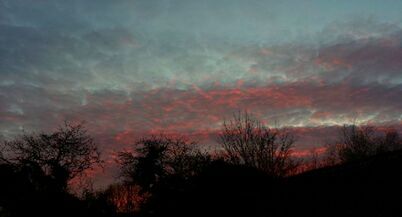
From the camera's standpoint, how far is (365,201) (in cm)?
1005

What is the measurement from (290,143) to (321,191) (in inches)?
859

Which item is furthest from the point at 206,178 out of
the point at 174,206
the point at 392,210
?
the point at 392,210

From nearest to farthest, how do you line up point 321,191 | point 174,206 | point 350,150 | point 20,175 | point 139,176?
point 321,191 < point 174,206 < point 20,175 < point 139,176 < point 350,150

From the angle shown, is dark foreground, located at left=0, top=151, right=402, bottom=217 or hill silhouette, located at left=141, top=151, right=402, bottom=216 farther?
dark foreground, located at left=0, top=151, right=402, bottom=217

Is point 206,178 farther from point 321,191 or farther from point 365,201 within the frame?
point 365,201

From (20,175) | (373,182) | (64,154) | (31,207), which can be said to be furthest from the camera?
(64,154)

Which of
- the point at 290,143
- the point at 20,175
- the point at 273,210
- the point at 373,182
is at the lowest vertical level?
the point at 273,210

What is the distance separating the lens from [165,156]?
145 ft

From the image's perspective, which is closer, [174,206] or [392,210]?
[392,210]

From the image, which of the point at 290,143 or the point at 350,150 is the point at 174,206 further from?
the point at 350,150

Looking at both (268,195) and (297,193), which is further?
(268,195)

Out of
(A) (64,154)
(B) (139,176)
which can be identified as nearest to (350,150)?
(B) (139,176)

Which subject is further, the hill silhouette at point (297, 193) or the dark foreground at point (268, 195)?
the dark foreground at point (268, 195)

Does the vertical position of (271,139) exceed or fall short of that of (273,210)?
it exceeds it
